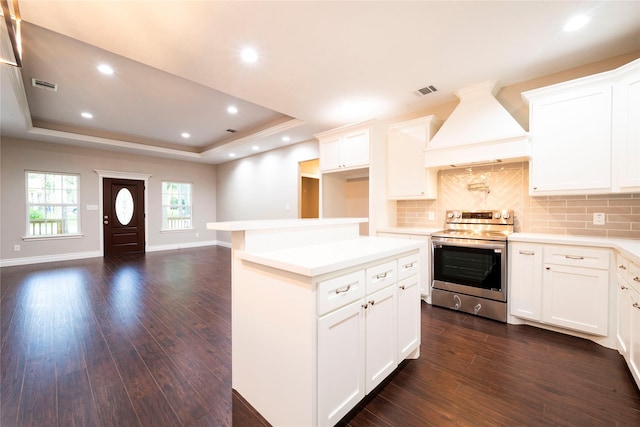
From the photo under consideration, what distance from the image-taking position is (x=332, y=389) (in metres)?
1.38

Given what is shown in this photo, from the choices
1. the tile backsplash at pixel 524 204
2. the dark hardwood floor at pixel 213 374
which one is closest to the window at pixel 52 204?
the dark hardwood floor at pixel 213 374

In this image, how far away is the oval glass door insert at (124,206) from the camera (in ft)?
23.2

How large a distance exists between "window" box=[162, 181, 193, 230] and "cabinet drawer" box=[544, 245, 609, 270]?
28.2ft

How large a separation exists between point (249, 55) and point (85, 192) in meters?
6.47

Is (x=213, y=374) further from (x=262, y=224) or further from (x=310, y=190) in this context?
(x=310, y=190)

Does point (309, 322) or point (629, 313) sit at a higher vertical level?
point (309, 322)

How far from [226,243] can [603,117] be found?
8.20m

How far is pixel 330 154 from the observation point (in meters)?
4.39

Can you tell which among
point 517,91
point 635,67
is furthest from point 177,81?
point 635,67

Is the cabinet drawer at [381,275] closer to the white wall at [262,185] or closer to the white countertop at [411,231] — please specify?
the white countertop at [411,231]

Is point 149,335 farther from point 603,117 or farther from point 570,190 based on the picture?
point 603,117

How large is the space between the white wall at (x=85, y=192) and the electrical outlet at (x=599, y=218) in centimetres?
886

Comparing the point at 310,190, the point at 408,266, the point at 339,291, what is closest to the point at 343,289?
the point at 339,291

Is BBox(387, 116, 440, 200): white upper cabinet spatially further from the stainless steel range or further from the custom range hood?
the stainless steel range
